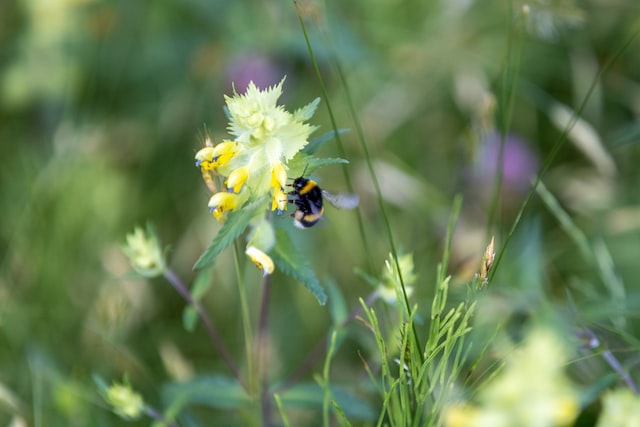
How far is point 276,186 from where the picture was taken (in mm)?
865

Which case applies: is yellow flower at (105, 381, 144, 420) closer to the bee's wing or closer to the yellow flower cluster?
the yellow flower cluster

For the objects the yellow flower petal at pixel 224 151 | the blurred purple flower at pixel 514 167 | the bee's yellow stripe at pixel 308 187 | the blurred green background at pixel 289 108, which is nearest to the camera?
the yellow flower petal at pixel 224 151

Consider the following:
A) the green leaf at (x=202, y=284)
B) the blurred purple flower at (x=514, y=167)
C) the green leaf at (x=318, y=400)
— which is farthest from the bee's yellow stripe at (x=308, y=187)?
the blurred purple flower at (x=514, y=167)

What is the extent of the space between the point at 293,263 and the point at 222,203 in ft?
0.42

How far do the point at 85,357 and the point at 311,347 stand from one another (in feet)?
1.68

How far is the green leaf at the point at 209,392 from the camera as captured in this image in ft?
3.83

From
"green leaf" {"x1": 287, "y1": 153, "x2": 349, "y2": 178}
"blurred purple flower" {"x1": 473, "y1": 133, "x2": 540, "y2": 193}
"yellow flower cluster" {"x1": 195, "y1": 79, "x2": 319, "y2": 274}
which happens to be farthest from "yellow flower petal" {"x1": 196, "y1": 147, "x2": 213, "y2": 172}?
"blurred purple flower" {"x1": 473, "y1": 133, "x2": 540, "y2": 193}

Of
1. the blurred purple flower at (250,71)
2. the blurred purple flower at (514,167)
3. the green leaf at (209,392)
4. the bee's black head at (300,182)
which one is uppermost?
the blurred purple flower at (250,71)

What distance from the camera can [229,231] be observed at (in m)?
0.89

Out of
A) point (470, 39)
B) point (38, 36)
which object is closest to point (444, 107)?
point (470, 39)

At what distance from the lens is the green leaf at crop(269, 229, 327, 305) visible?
90 centimetres

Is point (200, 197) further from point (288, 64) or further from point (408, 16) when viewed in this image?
point (408, 16)

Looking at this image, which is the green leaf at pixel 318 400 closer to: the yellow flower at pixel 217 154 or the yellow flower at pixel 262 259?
the yellow flower at pixel 262 259

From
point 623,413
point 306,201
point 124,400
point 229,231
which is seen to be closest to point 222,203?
point 229,231
